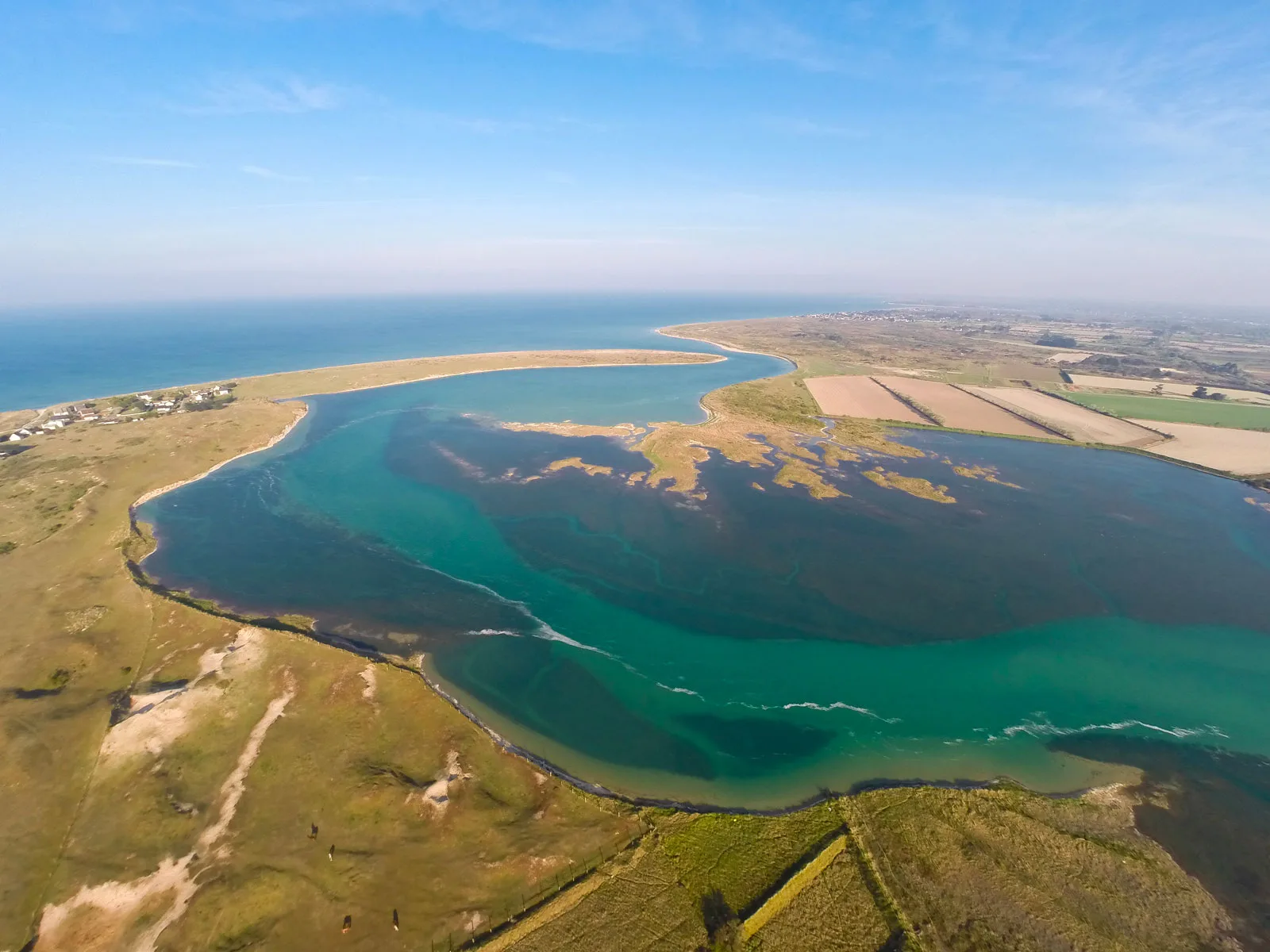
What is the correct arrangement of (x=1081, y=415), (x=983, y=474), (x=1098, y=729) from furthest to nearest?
(x=1081, y=415)
(x=983, y=474)
(x=1098, y=729)

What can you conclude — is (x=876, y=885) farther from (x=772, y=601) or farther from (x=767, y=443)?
(x=767, y=443)

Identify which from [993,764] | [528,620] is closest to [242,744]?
[528,620]

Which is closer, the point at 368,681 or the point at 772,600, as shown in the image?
the point at 368,681

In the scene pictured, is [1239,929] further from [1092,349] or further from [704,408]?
[1092,349]

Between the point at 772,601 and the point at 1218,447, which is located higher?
the point at 1218,447

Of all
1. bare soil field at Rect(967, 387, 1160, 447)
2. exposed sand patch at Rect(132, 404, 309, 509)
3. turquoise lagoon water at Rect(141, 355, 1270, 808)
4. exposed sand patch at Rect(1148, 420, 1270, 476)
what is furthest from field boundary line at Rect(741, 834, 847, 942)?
bare soil field at Rect(967, 387, 1160, 447)

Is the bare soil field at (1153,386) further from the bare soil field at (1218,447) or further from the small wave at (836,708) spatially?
the small wave at (836,708)

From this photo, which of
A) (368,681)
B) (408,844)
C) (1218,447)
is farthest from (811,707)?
(1218,447)
